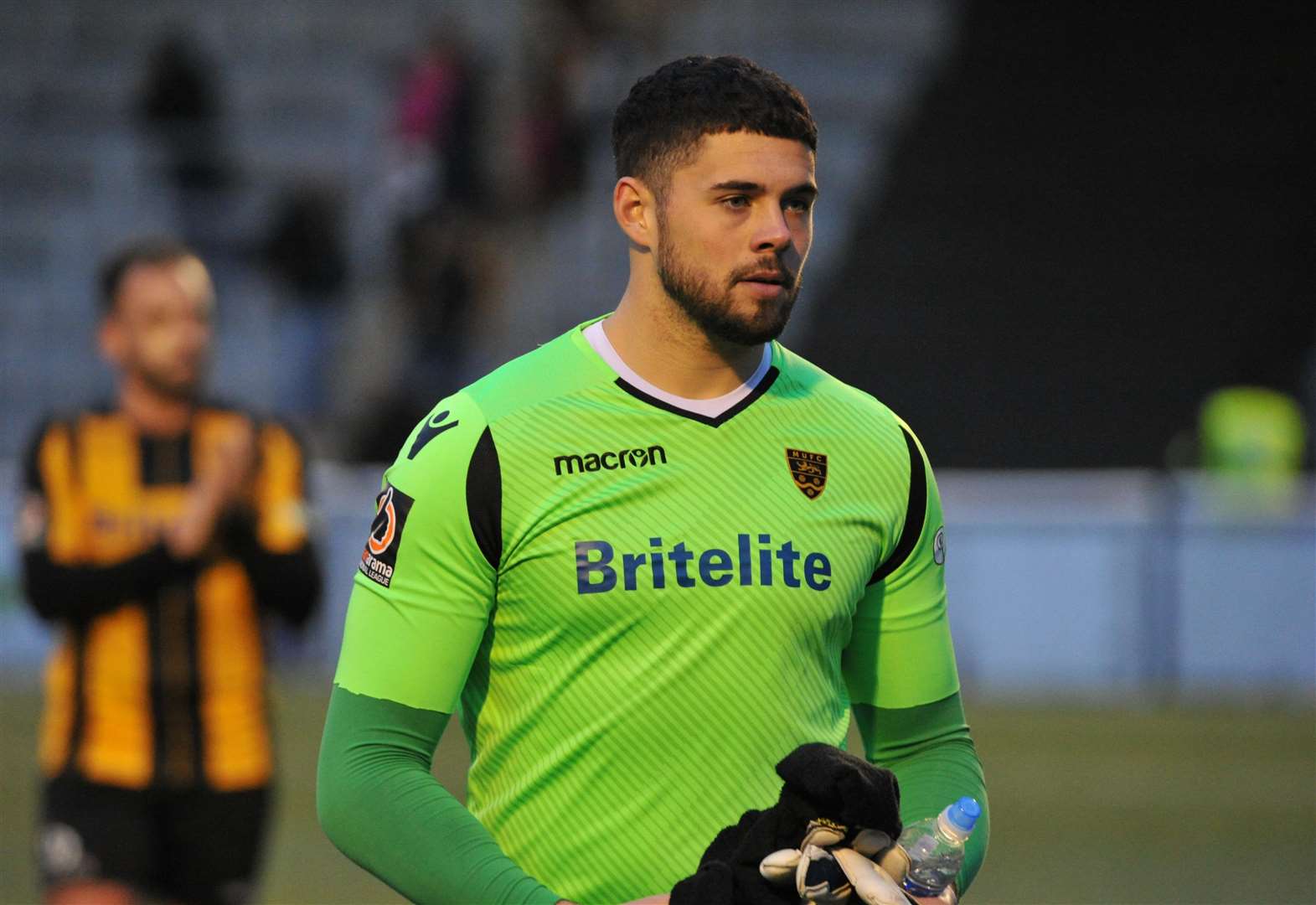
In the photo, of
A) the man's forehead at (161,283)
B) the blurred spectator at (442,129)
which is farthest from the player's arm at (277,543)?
the blurred spectator at (442,129)

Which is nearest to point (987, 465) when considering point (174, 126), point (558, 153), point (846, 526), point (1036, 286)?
point (1036, 286)

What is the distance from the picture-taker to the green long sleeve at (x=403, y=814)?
2.46m

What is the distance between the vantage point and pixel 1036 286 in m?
17.1

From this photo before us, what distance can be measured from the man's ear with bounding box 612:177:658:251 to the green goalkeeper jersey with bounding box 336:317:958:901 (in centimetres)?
22

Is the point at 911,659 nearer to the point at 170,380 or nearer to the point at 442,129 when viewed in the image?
the point at 170,380

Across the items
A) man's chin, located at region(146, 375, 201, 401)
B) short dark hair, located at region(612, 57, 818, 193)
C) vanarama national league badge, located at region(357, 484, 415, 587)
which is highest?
short dark hair, located at region(612, 57, 818, 193)

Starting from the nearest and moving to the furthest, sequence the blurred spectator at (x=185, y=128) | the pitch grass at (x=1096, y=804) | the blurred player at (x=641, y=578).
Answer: the blurred player at (x=641, y=578), the pitch grass at (x=1096, y=804), the blurred spectator at (x=185, y=128)

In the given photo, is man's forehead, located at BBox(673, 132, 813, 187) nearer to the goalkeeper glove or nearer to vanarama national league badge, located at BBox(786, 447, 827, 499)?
vanarama national league badge, located at BBox(786, 447, 827, 499)

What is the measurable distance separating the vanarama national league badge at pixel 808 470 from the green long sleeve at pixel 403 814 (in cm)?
58

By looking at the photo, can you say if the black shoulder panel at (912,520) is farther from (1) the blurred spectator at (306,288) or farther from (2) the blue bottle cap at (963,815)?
(1) the blurred spectator at (306,288)

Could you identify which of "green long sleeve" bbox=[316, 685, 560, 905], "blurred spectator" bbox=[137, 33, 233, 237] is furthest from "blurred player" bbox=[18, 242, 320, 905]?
"blurred spectator" bbox=[137, 33, 233, 237]

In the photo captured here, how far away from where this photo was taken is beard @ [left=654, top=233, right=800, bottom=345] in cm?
267

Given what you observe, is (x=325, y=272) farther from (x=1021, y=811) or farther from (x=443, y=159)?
(x=1021, y=811)

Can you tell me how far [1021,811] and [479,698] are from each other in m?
6.84
